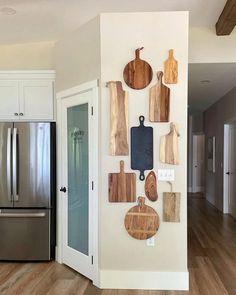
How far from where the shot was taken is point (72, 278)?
3465 millimetres

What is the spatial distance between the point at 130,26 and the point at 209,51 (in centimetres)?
171

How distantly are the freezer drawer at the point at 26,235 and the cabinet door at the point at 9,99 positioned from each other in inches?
51.6

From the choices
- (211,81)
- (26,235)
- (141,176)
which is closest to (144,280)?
(141,176)

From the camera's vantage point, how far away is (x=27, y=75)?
13.8ft

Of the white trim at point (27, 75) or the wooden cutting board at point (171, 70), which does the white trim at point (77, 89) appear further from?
the wooden cutting board at point (171, 70)

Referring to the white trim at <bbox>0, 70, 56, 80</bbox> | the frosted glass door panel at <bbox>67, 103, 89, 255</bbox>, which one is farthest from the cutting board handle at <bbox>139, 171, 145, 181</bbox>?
the white trim at <bbox>0, 70, 56, 80</bbox>

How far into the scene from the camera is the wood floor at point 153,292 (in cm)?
314

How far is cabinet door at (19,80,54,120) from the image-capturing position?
419 centimetres

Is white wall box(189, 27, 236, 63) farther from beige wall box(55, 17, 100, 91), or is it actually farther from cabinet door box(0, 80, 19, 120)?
cabinet door box(0, 80, 19, 120)

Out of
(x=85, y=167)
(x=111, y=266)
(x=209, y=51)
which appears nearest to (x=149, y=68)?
(x=85, y=167)

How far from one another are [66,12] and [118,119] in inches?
60.6

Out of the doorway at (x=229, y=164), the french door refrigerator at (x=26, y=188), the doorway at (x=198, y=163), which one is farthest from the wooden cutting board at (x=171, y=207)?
the doorway at (x=198, y=163)

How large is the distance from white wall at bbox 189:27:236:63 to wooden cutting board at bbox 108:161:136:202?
217cm

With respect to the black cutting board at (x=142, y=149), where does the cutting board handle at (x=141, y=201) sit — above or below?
below
